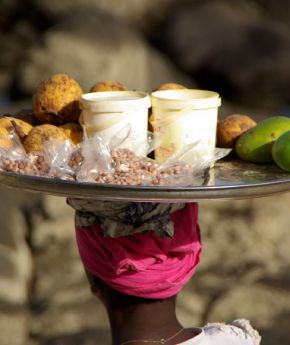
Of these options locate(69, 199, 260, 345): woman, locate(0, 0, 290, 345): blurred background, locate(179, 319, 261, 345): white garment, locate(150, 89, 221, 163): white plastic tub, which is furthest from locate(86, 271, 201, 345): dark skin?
locate(0, 0, 290, 345): blurred background

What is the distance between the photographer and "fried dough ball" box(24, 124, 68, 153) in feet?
Result: 5.74

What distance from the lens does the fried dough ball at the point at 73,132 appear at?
186 centimetres

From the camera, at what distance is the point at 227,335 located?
6.69ft

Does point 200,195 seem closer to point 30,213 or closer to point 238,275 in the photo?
point 238,275

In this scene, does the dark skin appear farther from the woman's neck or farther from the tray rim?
the tray rim

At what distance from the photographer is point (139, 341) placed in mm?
1859

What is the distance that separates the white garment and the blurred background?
2.05 m

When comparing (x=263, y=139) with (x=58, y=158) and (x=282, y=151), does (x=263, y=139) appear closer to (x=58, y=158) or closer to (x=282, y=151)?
(x=282, y=151)

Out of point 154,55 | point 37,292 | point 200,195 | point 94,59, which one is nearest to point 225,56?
point 154,55

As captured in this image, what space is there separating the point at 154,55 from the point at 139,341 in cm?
333

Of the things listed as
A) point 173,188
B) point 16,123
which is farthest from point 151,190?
point 16,123

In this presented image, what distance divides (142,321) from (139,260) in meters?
0.14

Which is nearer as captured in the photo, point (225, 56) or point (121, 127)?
point (121, 127)

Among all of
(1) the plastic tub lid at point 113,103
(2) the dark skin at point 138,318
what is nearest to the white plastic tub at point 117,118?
(1) the plastic tub lid at point 113,103
